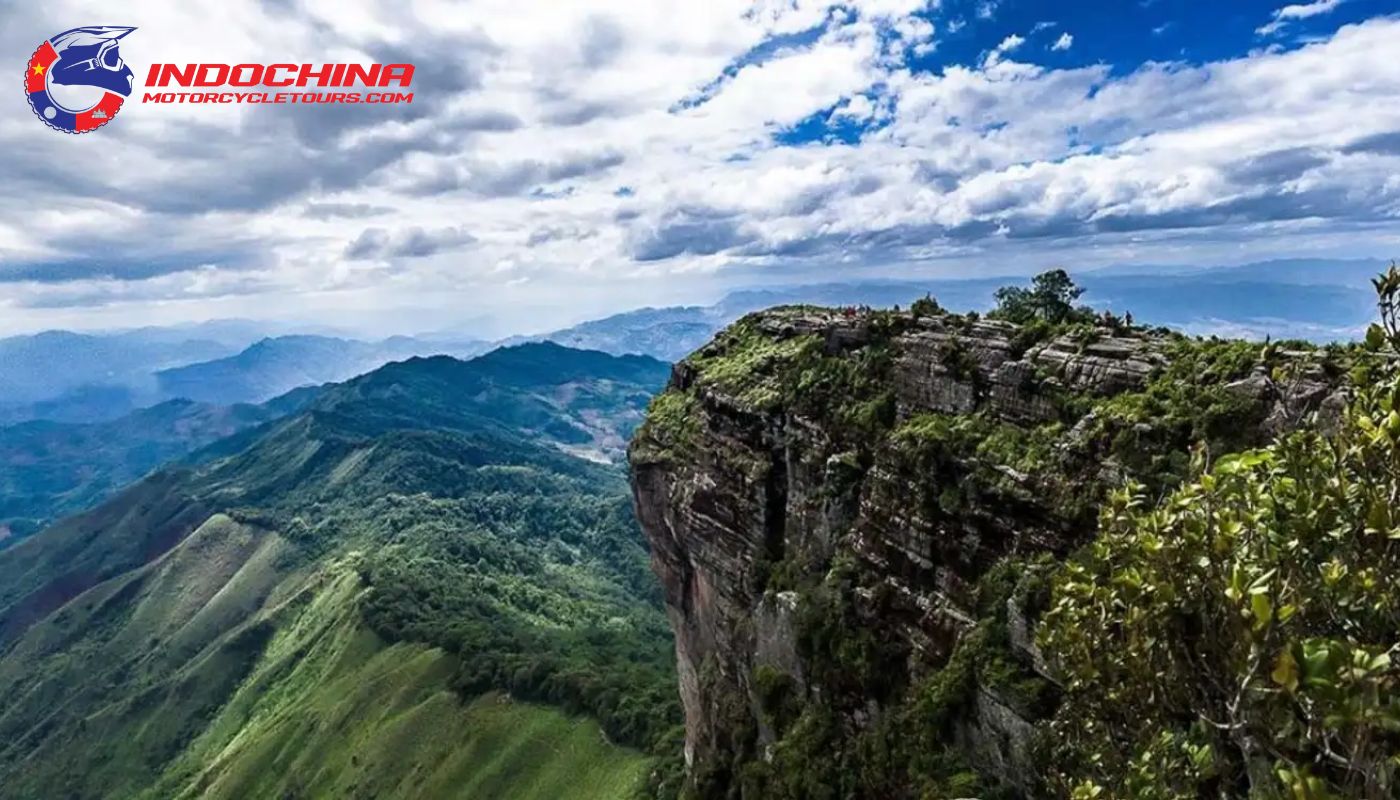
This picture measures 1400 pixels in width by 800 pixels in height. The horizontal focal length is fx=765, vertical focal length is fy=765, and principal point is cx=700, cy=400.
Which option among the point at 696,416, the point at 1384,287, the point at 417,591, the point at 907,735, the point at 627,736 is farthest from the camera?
the point at 417,591

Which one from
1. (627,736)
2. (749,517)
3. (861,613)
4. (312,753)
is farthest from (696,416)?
(312,753)

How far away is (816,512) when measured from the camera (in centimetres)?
4028

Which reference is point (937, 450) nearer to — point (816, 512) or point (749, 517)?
point (816, 512)

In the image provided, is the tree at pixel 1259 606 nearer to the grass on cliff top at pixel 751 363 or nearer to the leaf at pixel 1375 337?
the leaf at pixel 1375 337

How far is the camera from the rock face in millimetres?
28391

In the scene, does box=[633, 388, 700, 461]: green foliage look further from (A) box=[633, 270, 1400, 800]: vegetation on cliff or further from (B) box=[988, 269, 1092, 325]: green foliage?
(B) box=[988, 269, 1092, 325]: green foliage

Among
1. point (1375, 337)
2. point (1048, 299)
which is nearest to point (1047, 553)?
point (1375, 337)

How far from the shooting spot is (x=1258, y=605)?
6438mm

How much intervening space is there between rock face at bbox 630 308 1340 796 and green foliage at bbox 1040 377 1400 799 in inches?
604

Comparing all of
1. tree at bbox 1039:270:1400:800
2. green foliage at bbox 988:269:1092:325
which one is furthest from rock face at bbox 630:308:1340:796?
tree at bbox 1039:270:1400:800

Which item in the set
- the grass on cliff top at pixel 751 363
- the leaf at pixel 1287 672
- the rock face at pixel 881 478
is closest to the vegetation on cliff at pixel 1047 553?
the leaf at pixel 1287 672

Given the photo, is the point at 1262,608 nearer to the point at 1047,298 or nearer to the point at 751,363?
the point at 751,363

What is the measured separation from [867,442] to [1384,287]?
3021 cm

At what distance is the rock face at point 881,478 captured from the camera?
93.1 ft
